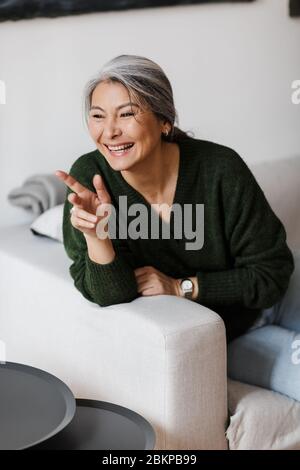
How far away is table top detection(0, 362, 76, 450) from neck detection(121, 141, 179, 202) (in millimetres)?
466

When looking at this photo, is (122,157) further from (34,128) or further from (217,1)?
(217,1)

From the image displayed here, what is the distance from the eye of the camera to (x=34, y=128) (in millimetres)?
2246

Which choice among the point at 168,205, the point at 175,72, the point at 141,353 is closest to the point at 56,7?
the point at 175,72

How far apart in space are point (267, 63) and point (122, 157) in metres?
1.22

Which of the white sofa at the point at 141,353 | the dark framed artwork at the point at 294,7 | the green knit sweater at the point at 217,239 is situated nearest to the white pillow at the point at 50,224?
the white sofa at the point at 141,353

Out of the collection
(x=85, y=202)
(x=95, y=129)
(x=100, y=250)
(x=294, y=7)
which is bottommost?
(x=100, y=250)

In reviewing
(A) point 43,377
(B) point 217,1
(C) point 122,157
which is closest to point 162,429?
(A) point 43,377

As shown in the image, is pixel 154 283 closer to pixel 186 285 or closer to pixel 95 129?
pixel 186 285

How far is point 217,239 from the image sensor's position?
1900 millimetres

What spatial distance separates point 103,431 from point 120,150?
0.57 metres

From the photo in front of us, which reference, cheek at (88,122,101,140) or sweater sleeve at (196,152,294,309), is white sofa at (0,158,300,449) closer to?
sweater sleeve at (196,152,294,309)

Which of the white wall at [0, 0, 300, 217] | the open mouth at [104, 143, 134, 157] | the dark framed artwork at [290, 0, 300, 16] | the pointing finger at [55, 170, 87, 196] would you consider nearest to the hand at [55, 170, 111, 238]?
the pointing finger at [55, 170, 87, 196]

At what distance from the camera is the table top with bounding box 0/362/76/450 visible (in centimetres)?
146

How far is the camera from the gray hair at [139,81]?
5.77ft
